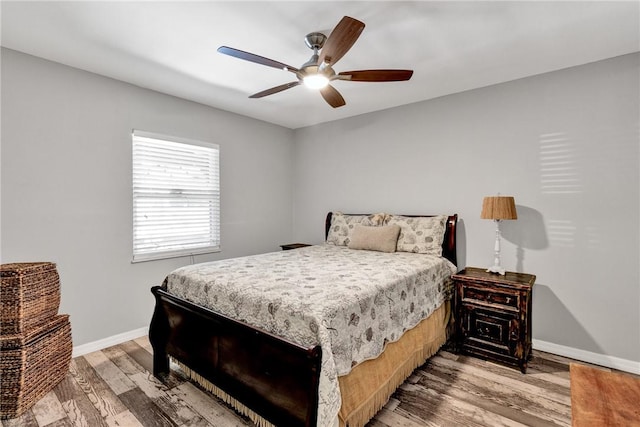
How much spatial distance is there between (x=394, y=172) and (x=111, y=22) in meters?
3.04

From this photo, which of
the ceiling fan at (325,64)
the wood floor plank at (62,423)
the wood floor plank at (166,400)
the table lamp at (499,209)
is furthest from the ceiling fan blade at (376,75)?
the wood floor plank at (62,423)

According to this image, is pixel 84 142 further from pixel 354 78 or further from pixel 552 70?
pixel 552 70

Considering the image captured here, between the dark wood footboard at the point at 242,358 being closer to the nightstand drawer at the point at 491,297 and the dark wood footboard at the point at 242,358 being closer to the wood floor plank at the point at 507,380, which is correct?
the wood floor plank at the point at 507,380

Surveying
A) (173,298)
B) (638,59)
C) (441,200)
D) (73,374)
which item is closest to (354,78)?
(441,200)

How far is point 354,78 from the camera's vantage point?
2.27 m

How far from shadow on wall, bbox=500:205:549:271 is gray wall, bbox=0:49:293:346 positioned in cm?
341

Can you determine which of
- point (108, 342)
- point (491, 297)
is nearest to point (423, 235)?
point (491, 297)

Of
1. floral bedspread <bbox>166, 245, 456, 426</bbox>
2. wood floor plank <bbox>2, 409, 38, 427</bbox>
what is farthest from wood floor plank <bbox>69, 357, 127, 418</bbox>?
floral bedspread <bbox>166, 245, 456, 426</bbox>

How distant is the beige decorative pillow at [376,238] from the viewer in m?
3.35

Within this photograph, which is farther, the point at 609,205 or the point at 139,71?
the point at 139,71

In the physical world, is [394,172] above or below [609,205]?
above

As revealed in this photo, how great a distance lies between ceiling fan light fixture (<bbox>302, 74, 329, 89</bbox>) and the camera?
2171mm

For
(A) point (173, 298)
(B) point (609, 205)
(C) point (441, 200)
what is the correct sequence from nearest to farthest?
(A) point (173, 298) < (B) point (609, 205) < (C) point (441, 200)

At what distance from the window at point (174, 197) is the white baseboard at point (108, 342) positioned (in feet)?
2.45
